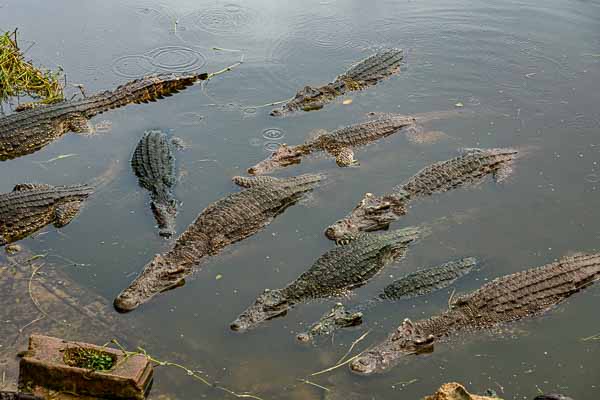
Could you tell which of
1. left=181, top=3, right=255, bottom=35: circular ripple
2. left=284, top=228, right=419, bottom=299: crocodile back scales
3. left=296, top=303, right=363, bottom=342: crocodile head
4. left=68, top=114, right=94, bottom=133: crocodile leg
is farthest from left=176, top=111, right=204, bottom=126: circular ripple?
left=296, top=303, right=363, bottom=342: crocodile head

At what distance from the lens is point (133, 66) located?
470 inches

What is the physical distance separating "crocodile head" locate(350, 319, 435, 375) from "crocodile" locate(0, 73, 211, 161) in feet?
21.0

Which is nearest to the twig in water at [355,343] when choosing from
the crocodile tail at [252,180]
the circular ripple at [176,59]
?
the crocodile tail at [252,180]

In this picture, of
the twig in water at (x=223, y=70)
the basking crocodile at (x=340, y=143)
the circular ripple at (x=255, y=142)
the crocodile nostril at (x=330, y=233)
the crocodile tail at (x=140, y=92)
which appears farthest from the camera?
the twig in water at (x=223, y=70)

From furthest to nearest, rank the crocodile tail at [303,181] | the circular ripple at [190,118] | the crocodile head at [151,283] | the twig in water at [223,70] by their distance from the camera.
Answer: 1. the twig in water at [223,70]
2. the circular ripple at [190,118]
3. the crocodile tail at [303,181]
4. the crocodile head at [151,283]

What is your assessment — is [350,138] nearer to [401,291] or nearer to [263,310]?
[401,291]

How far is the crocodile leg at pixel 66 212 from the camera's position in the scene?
8125mm

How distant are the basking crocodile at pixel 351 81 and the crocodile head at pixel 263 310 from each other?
4.41 metres

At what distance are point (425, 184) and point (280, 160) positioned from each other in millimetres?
2196

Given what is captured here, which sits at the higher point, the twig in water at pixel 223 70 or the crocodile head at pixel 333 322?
the twig in water at pixel 223 70

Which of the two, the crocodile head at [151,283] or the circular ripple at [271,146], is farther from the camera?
the circular ripple at [271,146]

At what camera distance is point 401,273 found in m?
7.30

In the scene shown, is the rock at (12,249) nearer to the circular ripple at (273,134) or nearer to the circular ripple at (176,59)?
the circular ripple at (273,134)

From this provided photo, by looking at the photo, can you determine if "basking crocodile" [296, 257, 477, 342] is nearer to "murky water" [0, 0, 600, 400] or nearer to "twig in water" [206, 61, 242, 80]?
"murky water" [0, 0, 600, 400]
